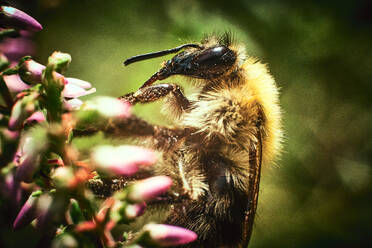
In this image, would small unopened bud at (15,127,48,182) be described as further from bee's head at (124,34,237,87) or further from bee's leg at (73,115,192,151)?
bee's head at (124,34,237,87)

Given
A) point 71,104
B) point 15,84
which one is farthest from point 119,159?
point 15,84

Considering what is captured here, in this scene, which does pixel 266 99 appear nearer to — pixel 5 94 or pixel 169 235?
pixel 169 235

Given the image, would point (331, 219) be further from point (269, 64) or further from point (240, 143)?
point (240, 143)

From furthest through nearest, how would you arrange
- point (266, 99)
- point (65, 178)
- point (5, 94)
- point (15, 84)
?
point (266, 99) → point (15, 84) → point (5, 94) → point (65, 178)

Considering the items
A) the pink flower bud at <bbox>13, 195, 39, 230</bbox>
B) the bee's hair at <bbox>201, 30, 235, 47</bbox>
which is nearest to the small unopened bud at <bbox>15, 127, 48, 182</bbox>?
the pink flower bud at <bbox>13, 195, 39, 230</bbox>

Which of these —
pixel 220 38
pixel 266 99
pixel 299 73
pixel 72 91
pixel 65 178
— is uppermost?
pixel 299 73

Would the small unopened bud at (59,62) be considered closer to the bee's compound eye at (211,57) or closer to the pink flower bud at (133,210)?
the pink flower bud at (133,210)

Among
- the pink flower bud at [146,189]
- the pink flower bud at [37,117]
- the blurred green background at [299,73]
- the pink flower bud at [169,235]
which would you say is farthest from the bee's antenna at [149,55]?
the blurred green background at [299,73]

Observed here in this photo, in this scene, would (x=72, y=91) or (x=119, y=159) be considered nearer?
(x=119, y=159)
